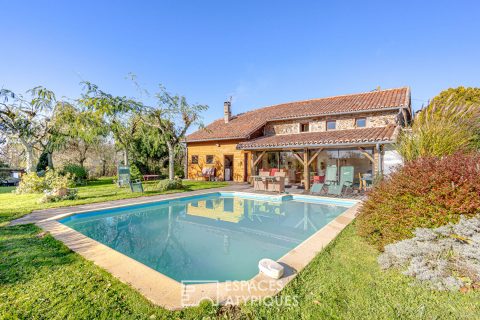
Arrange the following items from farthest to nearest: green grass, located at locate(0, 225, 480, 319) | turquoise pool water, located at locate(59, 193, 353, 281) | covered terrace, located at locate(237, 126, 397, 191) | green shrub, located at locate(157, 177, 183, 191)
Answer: green shrub, located at locate(157, 177, 183, 191) → covered terrace, located at locate(237, 126, 397, 191) → turquoise pool water, located at locate(59, 193, 353, 281) → green grass, located at locate(0, 225, 480, 319)

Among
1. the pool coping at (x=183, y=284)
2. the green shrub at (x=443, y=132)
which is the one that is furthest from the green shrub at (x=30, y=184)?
the green shrub at (x=443, y=132)

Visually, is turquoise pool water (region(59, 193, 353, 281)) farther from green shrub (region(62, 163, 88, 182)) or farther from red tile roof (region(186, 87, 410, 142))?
green shrub (region(62, 163, 88, 182))

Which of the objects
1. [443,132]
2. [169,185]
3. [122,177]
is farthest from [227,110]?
[443,132]

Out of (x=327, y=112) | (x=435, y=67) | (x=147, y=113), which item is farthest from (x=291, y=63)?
(x=147, y=113)

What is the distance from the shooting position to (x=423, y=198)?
394 cm

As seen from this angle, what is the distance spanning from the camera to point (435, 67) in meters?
15.8

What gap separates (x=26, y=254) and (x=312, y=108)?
57.4 feet

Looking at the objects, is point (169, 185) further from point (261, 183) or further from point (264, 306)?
point (264, 306)

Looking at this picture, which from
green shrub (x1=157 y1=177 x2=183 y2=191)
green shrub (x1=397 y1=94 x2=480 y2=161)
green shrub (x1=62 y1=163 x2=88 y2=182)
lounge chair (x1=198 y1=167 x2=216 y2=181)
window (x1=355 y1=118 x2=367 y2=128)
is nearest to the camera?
green shrub (x1=397 y1=94 x2=480 y2=161)

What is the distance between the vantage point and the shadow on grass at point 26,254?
354 centimetres

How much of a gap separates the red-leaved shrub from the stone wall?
11117 millimetres

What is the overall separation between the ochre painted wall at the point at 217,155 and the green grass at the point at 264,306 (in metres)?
14.2

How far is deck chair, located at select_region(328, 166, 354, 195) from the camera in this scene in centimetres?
1152

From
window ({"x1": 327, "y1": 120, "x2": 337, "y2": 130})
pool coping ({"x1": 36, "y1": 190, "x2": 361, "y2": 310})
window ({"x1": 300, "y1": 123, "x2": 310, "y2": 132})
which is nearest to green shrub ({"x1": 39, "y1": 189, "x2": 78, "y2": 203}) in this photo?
pool coping ({"x1": 36, "y1": 190, "x2": 361, "y2": 310})
